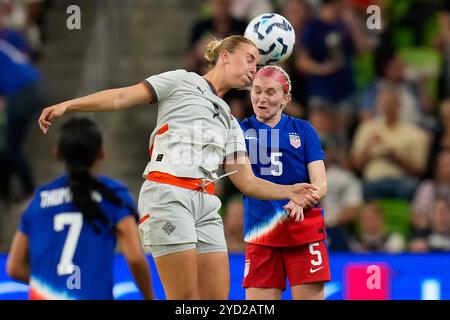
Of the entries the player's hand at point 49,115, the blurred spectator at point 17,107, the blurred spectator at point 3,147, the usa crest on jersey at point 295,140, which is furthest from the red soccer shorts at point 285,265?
the blurred spectator at point 3,147

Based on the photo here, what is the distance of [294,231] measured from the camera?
6.72 metres

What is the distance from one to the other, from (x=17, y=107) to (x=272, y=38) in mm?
5227

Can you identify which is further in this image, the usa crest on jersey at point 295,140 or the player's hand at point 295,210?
the usa crest on jersey at point 295,140

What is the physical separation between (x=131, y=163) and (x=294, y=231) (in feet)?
17.5

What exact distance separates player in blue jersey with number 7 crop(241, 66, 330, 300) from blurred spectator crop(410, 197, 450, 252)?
144 inches

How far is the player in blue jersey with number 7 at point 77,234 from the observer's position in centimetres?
561

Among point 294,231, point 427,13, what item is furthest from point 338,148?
point 294,231

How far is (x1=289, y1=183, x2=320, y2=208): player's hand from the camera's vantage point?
20.6 feet

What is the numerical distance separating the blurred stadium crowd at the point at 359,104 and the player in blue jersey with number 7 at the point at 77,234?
173 inches

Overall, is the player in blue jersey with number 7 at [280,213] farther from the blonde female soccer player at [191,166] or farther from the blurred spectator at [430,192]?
the blurred spectator at [430,192]

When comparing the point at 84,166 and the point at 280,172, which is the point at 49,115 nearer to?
the point at 84,166

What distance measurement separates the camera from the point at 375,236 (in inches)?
417
